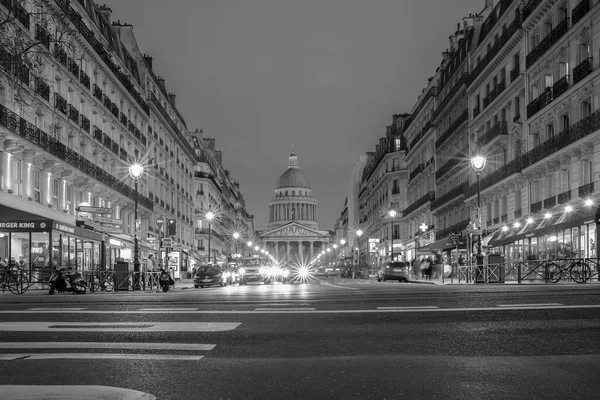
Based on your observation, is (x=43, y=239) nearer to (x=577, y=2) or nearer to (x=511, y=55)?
(x=577, y=2)

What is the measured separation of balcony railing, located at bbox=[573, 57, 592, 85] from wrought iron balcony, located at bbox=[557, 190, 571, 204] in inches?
191

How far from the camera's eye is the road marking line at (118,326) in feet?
28.9

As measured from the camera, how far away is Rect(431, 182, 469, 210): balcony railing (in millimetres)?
53953

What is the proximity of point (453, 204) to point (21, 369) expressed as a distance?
176 feet

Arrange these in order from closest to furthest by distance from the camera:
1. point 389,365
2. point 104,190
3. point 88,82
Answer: point 389,365
point 88,82
point 104,190

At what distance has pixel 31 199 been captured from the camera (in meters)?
32.8

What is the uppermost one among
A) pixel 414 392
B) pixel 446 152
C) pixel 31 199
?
pixel 446 152

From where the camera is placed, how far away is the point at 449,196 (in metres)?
57.8

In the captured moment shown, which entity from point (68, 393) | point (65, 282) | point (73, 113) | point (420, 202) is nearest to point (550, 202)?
point (65, 282)

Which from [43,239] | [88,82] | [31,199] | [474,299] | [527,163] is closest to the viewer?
[474,299]

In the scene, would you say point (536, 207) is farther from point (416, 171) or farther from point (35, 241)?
point (416, 171)

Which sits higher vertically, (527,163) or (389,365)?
(527,163)

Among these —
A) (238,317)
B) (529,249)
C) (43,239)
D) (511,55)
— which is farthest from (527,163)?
(238,317)

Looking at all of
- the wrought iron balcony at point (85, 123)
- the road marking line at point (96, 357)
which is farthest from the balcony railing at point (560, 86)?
the road marking line at point (96, 357)
